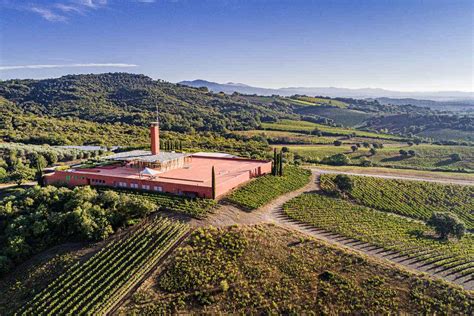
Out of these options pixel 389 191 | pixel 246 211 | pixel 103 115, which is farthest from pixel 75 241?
pixel 103 115

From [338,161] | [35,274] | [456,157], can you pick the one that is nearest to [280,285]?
[35,274]

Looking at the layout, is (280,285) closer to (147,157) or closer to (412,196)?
(147,157)

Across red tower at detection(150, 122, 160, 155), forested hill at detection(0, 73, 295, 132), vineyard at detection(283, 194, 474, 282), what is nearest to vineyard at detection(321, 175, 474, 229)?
vineyard at detection(283, 194, 474, 282)

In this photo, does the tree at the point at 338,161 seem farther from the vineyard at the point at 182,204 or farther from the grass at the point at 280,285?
the grass at the point at 280,285

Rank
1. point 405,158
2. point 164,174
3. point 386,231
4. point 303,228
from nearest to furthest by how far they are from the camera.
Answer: point 303,228
point 386,231
point 164,174
point 405,158

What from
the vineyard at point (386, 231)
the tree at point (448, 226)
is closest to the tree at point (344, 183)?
the vineyard at point (386, 231)

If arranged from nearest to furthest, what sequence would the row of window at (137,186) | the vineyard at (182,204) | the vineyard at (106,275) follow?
the vineyard at (106,275)
the vineyard at (182,204)
the row of window at (137,186)

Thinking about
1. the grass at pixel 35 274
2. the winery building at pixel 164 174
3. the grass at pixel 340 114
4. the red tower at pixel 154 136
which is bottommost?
the grass at pixel 35 274
